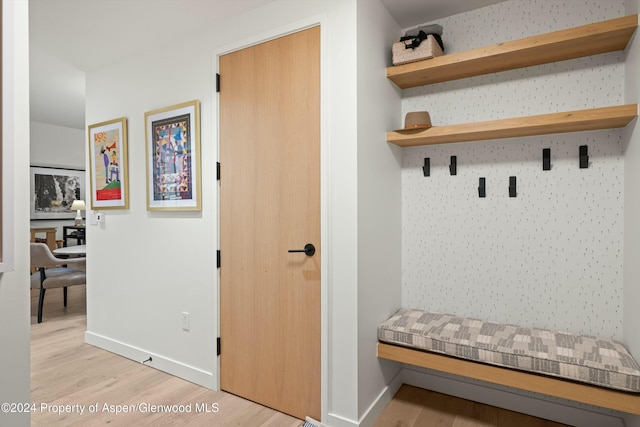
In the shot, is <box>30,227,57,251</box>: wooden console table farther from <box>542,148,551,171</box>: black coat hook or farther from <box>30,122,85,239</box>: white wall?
<box>542,148,551,171</box>: black coat hook

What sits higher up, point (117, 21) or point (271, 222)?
point (117, 21)

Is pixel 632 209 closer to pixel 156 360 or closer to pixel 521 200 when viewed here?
pixel 521 200

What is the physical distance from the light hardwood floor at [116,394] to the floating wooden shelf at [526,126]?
1.76 m

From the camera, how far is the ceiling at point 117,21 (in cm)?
221

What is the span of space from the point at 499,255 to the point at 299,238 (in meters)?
1.20

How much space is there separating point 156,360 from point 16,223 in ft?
6.53

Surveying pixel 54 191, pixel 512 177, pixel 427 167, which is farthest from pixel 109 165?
pixel 54 191

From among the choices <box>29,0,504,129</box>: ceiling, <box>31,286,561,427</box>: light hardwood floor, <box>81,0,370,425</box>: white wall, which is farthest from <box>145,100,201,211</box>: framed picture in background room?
<box>31,286,561,427</box>: light hardwood floor

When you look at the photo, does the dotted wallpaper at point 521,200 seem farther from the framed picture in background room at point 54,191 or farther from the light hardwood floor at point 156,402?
the framed picture in background room at point 54,191

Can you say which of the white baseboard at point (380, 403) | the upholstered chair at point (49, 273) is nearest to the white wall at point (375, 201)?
the white baseboard at point (380, 403)

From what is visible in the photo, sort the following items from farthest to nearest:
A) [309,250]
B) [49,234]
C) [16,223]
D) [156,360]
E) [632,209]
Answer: [49,234] < [156,360] < [309,250] < [632,209] < [16,223]

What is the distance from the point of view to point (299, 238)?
2094 mm

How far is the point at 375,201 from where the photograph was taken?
212 centimetres

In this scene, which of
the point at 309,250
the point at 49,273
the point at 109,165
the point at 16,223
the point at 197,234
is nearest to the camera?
the point at 16,223
